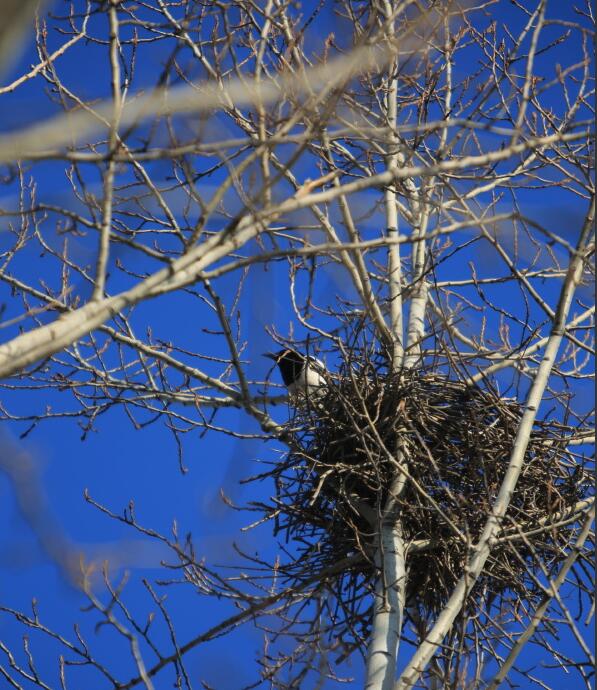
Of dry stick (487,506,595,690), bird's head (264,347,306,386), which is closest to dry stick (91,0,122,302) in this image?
dry stick (487,506,595,690)

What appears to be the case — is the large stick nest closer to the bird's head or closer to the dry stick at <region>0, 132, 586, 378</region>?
the bird's head

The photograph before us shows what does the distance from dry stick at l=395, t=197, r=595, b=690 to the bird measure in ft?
3.62

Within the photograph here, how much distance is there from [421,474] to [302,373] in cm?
130

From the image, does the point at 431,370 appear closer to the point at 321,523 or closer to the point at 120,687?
the point at 321,523

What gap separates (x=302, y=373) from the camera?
574 centimetres

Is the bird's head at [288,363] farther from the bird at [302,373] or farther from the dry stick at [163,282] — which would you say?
the dry stick at [163,282]

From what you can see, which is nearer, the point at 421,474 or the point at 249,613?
the point at 249,613

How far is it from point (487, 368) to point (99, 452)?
26.9 m

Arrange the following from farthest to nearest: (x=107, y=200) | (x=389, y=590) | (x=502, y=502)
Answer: (x=389, y=590) → (x=502, y=502) → (x=107, y=200)

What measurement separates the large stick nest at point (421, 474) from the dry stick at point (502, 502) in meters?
0.53

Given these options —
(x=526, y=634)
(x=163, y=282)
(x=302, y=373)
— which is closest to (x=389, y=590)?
(x=526, y=634)

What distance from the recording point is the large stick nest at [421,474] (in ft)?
15.3

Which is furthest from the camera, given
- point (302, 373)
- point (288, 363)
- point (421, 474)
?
point (288, 363)

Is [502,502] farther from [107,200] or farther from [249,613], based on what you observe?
[107,200]
